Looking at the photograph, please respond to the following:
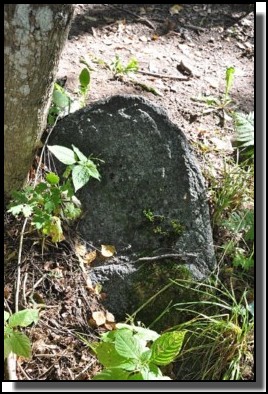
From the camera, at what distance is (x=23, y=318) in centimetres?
253

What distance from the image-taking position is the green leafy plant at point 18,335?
97.1 inches

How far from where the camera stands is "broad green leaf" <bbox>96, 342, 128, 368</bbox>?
2.47 meters

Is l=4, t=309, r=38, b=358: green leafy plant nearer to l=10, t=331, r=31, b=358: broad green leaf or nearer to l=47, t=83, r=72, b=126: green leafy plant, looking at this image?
l=10, t=331, r=31, b=358: broad green leaf

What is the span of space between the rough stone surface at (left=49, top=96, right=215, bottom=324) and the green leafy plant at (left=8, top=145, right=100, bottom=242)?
0.84 feet

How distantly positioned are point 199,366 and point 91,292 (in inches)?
27.9

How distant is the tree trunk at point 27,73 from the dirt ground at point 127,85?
16.7 inches

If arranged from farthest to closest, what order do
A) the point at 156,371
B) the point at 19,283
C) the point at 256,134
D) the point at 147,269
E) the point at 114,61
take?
the point at 114,61 → the point at 256,134 → the point at 147,269 → the point at 19,283 → the point at 156,371

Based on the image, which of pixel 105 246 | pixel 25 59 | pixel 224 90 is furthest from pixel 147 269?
pixel 224 90

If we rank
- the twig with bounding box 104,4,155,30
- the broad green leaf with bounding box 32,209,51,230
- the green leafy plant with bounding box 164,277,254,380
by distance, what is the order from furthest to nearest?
the twig with bounding box 104,4,155,30 < the green leafy plant with bounding box 164,277,254,380 < the broad green leaf with bounding box 32,209,51,230

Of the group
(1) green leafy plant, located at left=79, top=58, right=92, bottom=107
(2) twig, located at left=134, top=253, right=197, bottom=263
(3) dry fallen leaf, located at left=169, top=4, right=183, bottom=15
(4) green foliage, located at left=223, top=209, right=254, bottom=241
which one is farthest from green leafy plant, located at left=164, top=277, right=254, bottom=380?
(3) dry fallen leaf, located at left=169, top=4, right=183, bottom=15

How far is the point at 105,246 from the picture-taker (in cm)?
313

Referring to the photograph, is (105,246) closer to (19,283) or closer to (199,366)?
(19,283)

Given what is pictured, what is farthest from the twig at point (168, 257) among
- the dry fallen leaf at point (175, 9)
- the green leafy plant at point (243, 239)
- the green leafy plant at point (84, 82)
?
the dry fallen leaf at point (175, 9)

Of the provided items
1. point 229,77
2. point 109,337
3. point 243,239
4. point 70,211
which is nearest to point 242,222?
point 243,239
